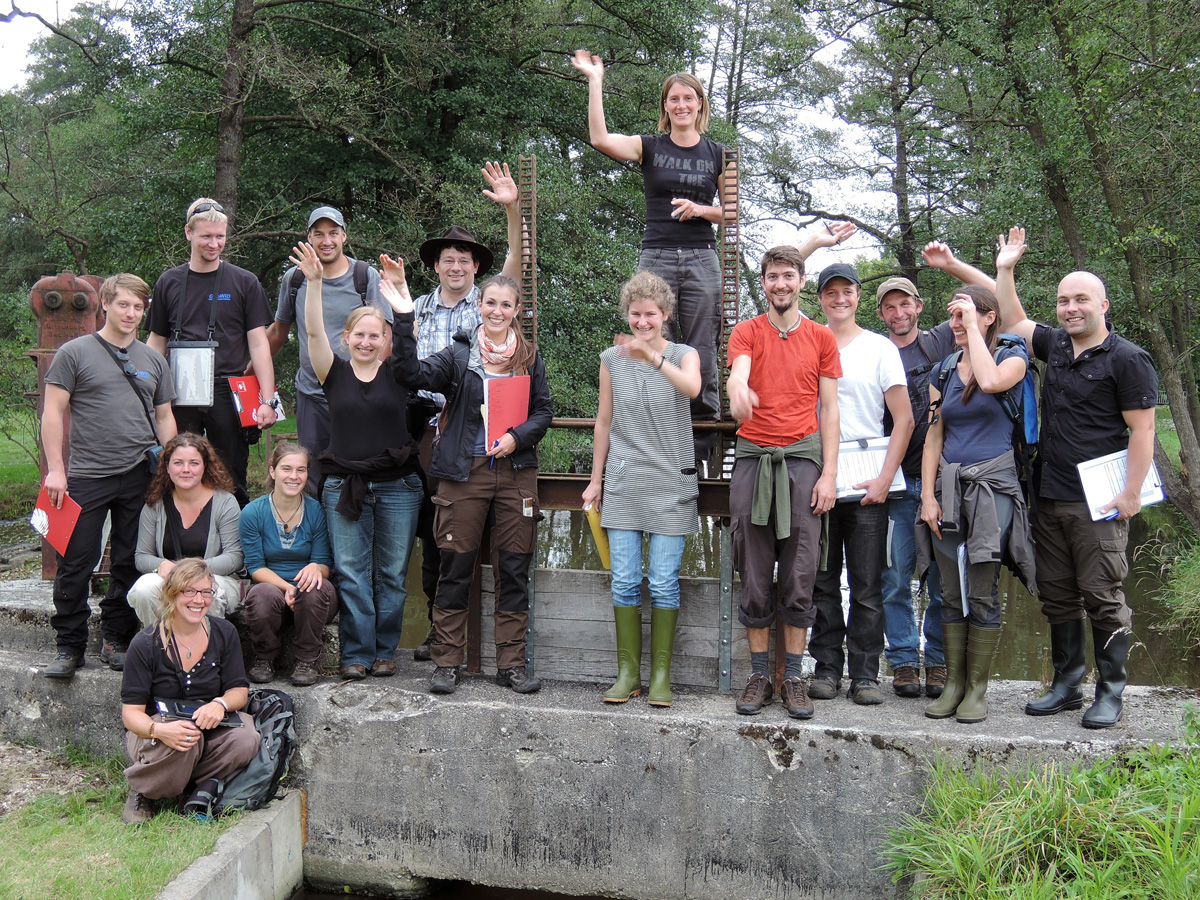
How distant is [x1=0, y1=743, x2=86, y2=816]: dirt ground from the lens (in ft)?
14.2

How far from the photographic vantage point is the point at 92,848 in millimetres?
3734

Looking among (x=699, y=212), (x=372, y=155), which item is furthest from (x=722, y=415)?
(x=372, y=155)

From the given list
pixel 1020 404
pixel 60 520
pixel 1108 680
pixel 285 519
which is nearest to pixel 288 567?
pixel 285 519

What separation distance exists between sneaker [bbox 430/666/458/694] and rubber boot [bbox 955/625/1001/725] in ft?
7.70

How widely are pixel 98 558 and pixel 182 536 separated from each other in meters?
0.48

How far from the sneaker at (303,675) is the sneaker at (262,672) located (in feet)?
0.42

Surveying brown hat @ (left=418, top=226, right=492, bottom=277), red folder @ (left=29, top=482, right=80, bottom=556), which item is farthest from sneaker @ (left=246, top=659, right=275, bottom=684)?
brown hat @ (left=418, top=226, right=492, bottom=277)

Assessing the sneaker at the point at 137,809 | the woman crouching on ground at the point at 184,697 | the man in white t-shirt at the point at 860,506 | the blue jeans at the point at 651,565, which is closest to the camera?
the woman crouching on ground at the point at 184,697

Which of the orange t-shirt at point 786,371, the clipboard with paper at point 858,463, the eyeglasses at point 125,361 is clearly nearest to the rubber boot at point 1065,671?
the clipboard with paper at point 858,463

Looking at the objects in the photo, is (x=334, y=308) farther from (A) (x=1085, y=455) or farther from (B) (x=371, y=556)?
(A) (x=1085, y=455)

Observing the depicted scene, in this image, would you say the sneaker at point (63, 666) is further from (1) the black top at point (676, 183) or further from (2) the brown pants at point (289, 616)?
(1) the black top at point (676, 183)

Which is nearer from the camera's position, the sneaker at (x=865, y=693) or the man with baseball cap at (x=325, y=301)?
the sneaker at (x=865, y=693)

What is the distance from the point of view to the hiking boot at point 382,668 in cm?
470

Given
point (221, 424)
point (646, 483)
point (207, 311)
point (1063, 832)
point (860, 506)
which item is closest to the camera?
point (1063, 832)
